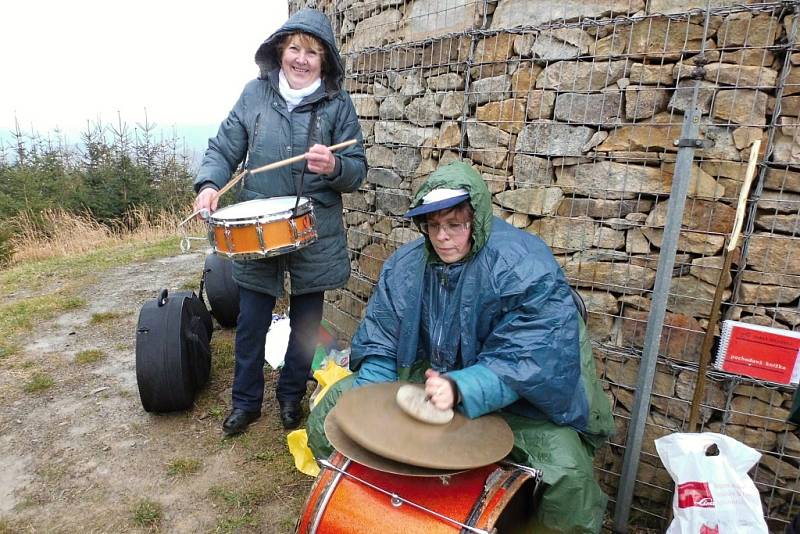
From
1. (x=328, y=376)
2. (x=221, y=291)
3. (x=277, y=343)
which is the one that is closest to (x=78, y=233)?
(x=221, y=291)

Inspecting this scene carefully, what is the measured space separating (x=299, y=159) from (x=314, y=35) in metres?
0.64

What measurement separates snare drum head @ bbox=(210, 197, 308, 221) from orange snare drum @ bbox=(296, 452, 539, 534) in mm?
1226

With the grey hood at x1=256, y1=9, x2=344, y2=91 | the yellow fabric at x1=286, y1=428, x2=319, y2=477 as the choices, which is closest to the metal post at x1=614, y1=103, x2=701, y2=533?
the yellow fabric at x1=286, y1=428, x2=319, y2=477

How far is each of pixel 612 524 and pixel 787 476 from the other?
78 cm

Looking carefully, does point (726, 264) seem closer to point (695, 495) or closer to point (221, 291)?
point (695, 495)

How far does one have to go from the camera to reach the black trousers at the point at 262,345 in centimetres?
286

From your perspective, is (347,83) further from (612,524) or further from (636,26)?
(612,524)

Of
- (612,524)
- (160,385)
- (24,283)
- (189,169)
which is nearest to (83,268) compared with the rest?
(24,283)

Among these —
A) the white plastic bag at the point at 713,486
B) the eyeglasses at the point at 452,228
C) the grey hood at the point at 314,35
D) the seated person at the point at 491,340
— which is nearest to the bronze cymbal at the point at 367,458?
the seated person at the point at 491,340

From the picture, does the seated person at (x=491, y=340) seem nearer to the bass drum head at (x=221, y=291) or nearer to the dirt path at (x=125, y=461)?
the dirt path at (x=125, y=461)

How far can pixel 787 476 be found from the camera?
2.23 metres

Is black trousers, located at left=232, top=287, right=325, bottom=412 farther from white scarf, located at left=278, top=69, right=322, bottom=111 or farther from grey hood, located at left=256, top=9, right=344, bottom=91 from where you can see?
grey hood, located at left=256, top=9, right=344, bottom=91

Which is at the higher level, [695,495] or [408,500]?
[408,500]

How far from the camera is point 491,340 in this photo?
184 centimetres
